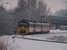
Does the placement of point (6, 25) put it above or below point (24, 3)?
below

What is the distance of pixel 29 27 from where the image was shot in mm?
5152

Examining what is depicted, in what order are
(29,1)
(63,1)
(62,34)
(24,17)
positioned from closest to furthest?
(29,1) → (63,1) → (24,17) → (62,34)

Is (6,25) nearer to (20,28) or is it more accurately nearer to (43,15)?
(20,28)

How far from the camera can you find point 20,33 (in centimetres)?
509

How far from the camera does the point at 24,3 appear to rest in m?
4.39

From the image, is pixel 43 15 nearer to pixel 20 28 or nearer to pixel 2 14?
pixel 20 28

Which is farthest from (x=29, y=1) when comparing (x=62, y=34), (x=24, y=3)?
(x=62, y=34)

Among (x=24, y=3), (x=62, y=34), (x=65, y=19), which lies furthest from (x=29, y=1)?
(x=62, y=34)

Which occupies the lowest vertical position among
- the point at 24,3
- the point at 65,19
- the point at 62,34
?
the point at 62,34

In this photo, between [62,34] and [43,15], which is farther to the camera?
[62,34]

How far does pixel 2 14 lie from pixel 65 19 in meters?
1.47

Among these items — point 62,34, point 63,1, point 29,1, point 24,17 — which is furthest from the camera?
point 62,34

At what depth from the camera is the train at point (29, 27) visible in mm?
5018

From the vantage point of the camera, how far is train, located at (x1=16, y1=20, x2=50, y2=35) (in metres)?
5.02
